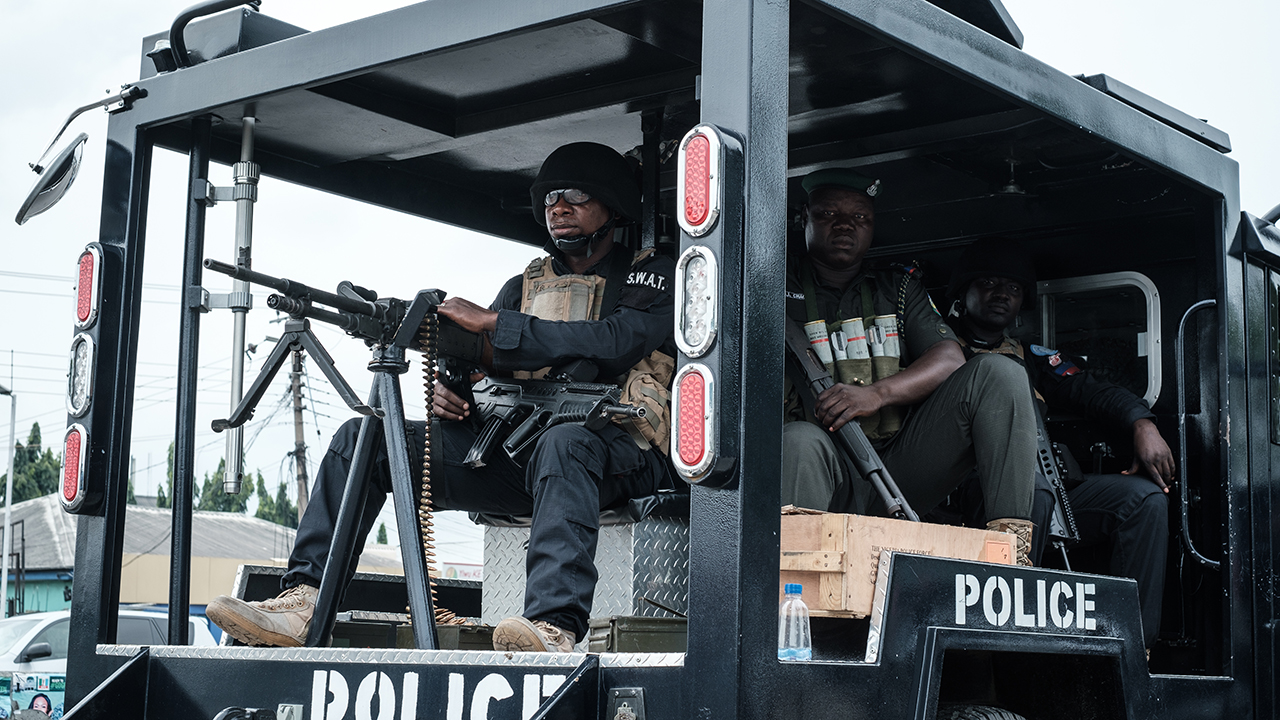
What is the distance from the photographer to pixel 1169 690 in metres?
3.52

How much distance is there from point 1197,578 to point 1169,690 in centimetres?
97

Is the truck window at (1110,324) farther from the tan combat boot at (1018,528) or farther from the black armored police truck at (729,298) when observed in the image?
the tan combat boot at (1018,528)

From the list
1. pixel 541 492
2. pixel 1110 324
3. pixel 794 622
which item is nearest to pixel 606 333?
pixel 541 492

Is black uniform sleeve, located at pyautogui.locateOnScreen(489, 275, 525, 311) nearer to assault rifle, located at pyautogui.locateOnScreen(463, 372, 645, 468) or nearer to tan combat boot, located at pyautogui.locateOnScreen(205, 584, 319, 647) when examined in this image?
assault rifle, located at pyautogui.locateOnScreen(463, 372, 645, 468)

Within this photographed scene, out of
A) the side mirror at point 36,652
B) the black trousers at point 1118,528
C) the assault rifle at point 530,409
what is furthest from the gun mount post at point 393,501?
the side mirror at point 36,652

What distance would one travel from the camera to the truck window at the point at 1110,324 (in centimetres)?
482

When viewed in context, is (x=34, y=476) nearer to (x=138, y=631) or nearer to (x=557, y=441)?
(x=138, y=631)

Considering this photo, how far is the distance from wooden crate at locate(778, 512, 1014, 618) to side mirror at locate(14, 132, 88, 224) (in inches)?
89.2

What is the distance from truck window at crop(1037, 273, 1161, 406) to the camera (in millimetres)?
4820

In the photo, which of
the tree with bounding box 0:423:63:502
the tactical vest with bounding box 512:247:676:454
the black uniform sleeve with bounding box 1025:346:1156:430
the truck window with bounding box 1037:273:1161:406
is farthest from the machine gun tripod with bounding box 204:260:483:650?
the tree with bounding box 0:423:63:502

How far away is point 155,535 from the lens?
2040 inches

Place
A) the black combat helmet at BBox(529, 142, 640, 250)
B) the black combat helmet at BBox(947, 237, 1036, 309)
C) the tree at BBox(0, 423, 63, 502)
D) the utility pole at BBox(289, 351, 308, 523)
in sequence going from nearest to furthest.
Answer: the black combat helmet at BBox(529, 142, 640, 250) → the black combat helmet at BBox(947, 237, 1036, 309) → the utility pole at BBox(289, 351, 308, 523) → the tree at BBox(0, 423, 63, 502)

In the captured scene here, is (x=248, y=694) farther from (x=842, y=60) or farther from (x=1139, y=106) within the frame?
(x=1139, y=106)

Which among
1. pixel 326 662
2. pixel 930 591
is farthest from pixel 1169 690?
pixel 326 662
